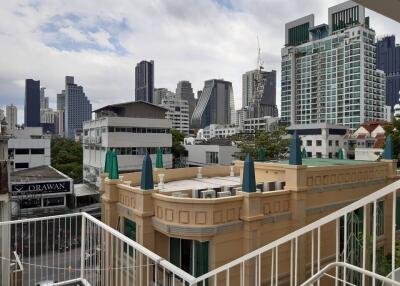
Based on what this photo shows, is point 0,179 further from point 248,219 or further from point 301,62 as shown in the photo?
point 301,62

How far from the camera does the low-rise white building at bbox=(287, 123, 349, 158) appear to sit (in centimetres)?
5719

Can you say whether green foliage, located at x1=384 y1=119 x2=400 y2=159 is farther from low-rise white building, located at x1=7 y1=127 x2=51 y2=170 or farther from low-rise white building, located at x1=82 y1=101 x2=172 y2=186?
low-rise white building, located at x1=7 y1=127 x2=51 y2=170

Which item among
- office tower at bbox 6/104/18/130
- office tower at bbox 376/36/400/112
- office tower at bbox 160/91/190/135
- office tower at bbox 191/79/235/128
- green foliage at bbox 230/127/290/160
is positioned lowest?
green foliage at bbox 230/127/290/160

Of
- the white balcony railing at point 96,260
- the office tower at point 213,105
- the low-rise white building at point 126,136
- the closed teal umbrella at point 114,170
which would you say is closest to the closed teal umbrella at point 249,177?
the white balcony railing at point 96,260

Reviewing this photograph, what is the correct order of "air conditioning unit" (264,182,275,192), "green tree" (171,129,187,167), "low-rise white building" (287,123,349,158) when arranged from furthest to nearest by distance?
"low-rise white building" (287,123,349,158) < "green tree" (171,129,187,167) < "air conditioning unit" (264,182,275,192)

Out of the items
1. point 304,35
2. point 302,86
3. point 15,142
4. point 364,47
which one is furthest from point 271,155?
point 304,35

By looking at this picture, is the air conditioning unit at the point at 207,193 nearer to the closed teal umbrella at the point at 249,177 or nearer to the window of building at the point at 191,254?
the closed teal umbrella at the point at 249,177

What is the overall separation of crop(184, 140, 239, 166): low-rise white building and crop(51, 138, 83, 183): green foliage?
60.0ft

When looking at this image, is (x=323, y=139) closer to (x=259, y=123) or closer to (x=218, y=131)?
(x=259, y=123)

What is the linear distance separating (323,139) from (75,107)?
551 feet

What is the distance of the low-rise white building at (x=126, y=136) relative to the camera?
3772cm

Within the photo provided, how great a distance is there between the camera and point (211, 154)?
51188mm

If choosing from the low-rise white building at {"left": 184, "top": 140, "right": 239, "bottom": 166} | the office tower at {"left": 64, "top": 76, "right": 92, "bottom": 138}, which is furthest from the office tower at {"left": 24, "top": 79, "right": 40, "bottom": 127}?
the low-rise white building at {"left": 184, "top": 140, "right": 239, "bottom": 166}

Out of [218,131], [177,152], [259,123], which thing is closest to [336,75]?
[259,123]
